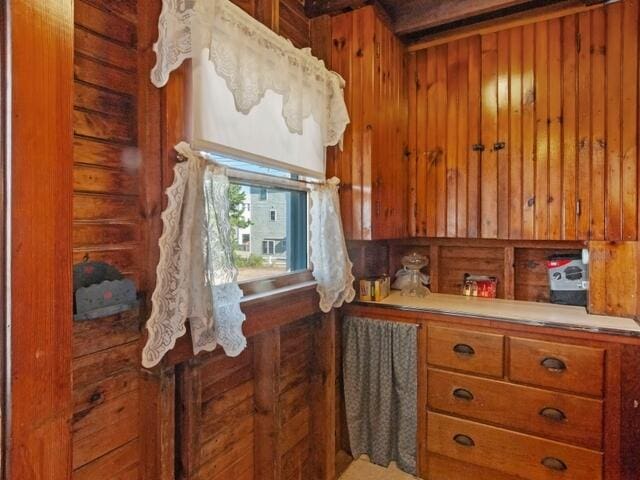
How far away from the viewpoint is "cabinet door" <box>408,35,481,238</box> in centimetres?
228

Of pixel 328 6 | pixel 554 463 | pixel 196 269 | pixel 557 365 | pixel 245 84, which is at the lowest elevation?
pixel 554 463

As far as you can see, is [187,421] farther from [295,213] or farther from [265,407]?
[295,213]

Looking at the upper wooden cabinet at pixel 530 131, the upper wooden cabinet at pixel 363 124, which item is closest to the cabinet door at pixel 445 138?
the upper wooden cabinet at pixel 530 131

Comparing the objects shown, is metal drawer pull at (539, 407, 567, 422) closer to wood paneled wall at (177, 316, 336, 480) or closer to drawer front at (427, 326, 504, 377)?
drawer front at (427, 326, 504, 377)

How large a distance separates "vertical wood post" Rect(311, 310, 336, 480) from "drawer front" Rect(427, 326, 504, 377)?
1.77ft

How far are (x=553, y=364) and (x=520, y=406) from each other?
10.3 inches

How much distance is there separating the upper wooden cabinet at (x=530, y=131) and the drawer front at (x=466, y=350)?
25.8 inches

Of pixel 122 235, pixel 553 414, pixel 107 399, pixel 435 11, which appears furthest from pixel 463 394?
pixel 435 11

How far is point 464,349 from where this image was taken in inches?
76.6

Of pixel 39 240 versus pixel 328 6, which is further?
pixel 328 6

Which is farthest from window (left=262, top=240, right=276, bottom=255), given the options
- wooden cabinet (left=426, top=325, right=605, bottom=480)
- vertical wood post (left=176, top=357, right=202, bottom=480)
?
wooden cabinet (left=426, top=325, right=605, bottom=480)

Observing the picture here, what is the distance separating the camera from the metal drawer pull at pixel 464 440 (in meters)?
1.91

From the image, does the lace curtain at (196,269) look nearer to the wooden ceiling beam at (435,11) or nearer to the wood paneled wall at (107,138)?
the wood paneled wall at (107,138)

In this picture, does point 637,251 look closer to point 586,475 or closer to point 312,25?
point 586,475
